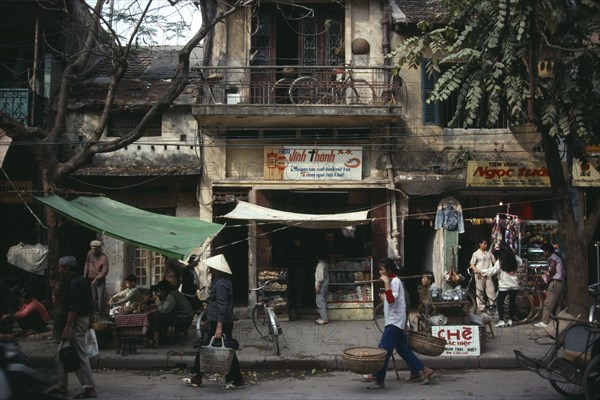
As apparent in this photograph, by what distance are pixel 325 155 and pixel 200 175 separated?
3117 millimetres

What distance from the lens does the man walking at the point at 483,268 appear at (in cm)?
1435

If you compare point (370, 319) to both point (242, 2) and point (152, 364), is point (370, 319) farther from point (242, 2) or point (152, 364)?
point (242, 2)

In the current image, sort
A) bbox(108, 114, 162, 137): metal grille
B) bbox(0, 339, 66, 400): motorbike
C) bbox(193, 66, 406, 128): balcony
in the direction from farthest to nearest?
bbox(108, 114, 162, 137): metal grille → bbox(193, 66, 406, 128): balcony → bbox(0, 339, 66, 400): motorbike

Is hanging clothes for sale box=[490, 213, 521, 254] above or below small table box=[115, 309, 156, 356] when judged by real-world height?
above

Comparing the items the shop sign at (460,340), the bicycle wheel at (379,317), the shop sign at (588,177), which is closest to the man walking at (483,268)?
the bicycle wheel at (379,317)

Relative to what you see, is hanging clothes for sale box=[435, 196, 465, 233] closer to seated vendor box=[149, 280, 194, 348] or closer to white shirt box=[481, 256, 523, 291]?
white shirt box=[481, 256, 523, 291]

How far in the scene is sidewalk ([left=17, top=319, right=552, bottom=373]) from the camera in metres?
10.5

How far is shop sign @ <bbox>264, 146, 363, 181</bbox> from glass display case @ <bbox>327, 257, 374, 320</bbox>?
86.2 inches

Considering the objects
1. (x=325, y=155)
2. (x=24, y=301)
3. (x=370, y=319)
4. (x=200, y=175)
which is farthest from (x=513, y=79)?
(x=24, y=301)

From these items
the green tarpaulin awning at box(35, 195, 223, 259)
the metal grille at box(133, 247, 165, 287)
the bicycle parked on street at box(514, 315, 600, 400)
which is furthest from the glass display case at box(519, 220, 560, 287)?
the metal grille at box(133, 247, 165, 287)

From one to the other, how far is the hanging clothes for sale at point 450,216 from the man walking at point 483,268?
2.61 ft

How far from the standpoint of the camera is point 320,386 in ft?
29.9

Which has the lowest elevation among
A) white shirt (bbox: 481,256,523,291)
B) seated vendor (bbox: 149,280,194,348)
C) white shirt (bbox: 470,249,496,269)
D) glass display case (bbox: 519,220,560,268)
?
seated vendor (bbox: 149,280,194,348)

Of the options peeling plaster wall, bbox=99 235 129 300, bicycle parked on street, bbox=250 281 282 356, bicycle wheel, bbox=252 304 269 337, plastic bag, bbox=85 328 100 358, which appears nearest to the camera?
plastic bag, bbox=85 328 100 358
